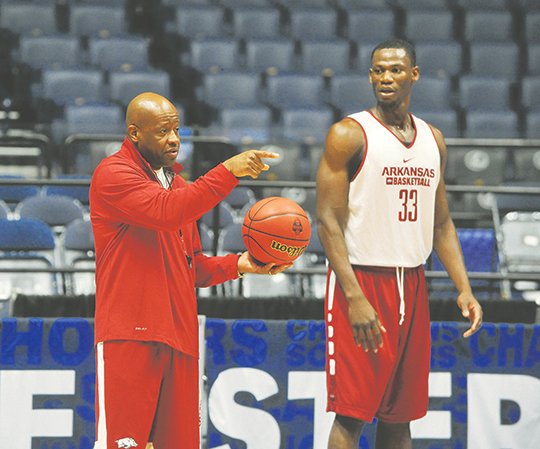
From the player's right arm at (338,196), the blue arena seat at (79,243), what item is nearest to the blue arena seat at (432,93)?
the blue arena seat at (79,243)

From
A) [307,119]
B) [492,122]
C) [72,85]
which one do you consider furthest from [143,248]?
[492,122]

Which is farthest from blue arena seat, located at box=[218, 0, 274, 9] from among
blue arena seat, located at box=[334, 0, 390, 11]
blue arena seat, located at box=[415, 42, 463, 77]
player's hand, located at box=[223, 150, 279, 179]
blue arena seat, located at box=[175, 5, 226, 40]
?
player's hand, located at box=[223, 150, 279, 179]

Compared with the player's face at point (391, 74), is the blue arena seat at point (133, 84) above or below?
above

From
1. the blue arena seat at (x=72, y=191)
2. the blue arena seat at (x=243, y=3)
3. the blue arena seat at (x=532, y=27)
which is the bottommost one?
the blue arena seat at (x=72, y=191)

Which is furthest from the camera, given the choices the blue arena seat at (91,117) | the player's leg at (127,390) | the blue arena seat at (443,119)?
the blue arena seat at (443,119)

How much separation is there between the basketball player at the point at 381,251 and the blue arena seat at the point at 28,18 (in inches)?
324

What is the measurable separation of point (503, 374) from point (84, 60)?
289 inches

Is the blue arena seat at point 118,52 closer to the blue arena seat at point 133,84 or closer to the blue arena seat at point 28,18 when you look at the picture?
the blue arena seat at point 133,84

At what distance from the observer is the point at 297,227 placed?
3.98 metres

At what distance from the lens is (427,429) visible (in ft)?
17.7

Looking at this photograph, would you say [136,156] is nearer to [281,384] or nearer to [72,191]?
[281,384]

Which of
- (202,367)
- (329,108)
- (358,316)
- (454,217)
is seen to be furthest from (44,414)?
(329,108)

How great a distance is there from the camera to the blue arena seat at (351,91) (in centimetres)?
1104

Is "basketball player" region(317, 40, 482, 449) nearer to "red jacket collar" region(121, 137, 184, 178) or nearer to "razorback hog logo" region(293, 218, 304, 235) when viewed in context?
"razorback hog logo" region(293, 218, 304, 235)
